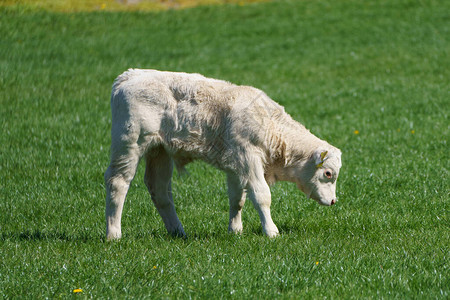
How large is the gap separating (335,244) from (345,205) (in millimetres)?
1695

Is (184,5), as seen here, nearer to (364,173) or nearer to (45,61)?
(45,61)

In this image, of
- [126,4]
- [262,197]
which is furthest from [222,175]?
[126,4]

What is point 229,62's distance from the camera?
686 inches

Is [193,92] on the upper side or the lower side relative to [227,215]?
upper

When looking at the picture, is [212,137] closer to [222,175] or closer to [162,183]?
[162,183]

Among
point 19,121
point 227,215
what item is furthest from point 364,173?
point 19,121

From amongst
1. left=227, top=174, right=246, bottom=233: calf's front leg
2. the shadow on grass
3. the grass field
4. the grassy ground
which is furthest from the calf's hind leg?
the grassy ground

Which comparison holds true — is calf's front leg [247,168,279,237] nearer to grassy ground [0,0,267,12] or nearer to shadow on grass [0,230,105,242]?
shadow on grass [0,230,105,242]

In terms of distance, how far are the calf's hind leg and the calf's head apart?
142 centimetres

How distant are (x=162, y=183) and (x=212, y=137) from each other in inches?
34.9

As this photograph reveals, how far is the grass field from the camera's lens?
5.09 m

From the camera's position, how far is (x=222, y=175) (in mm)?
9180

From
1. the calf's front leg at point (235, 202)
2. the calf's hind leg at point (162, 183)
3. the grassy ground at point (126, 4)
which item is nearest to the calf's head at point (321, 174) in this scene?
the calf's front leg at point (235, 202)

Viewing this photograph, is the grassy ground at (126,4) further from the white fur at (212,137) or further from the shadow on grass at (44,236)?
the white fur at (212,137)
